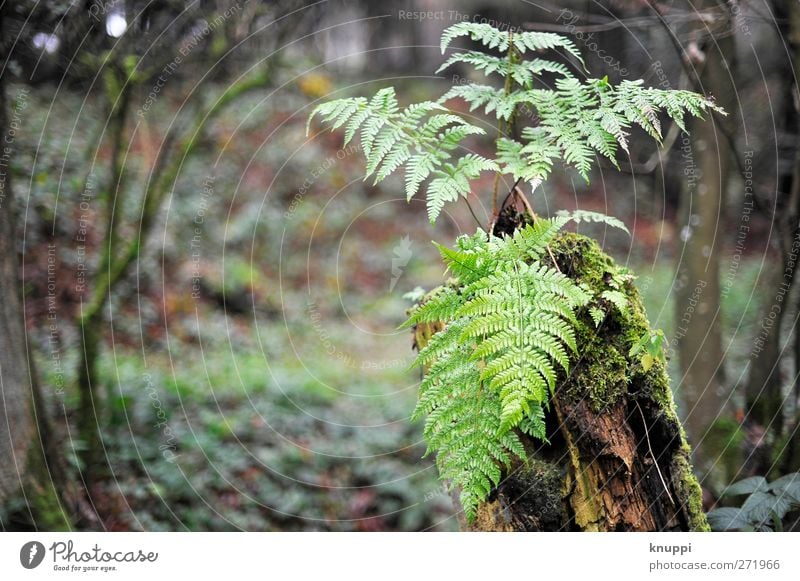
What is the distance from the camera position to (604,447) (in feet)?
5.15

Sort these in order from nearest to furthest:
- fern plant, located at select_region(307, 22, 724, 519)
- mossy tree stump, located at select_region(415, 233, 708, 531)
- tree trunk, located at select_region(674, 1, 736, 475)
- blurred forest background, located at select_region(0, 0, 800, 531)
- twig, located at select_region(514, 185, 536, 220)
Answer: fern plant, located at select_region(307, 22, 724, 519), mossy tree stump, located at select_region(415, 233, 708, 531), twig, located at select_region(514, 185, 536, 220), blurred forest background, located at select_region(0, 0, 800, 531), tree trunk, located at select_region(674, 1, 736, 475)

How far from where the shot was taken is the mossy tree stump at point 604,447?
1588mm

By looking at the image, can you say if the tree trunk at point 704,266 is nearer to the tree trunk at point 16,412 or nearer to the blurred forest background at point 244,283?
the blurred forest background at point 244,283

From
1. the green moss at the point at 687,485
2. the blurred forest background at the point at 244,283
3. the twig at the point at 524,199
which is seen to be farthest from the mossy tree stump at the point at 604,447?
the blurred forest background at the point at 244,283

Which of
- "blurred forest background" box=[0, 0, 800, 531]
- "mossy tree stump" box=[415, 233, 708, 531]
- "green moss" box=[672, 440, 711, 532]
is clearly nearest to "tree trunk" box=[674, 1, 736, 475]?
"blurred forest background" box=[0, 0, 800, 531]

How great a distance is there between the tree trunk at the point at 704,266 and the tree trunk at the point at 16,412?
3471mm

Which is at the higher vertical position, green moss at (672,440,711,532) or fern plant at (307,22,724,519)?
fern plant at (307,22,724,519)

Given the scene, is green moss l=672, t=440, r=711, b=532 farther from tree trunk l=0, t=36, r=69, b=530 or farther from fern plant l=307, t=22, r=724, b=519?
tree trunk l=0, t=36, r=69, b=530

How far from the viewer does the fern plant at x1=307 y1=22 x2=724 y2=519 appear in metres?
1.44

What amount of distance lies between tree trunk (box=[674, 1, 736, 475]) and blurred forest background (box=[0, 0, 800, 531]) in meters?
0.02

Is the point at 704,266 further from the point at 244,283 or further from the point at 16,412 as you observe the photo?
the point at 244,283

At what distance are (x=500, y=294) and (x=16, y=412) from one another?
2386 millimetres
